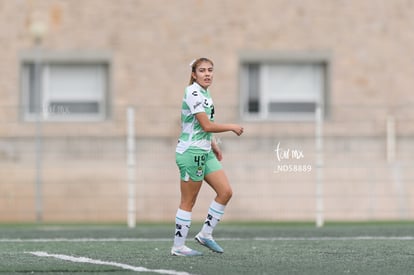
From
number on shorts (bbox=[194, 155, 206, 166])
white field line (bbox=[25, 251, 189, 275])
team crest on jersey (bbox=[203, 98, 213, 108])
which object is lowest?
white field line (bbox=[25, 251, 189, 275])

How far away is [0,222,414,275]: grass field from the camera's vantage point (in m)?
10.5

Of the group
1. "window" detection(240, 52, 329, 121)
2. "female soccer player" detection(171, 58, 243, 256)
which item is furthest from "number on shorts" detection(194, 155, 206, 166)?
"window" detection(240, 52, 329, 121)

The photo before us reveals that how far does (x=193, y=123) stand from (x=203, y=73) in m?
0.46

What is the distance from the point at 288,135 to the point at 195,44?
2.64 m

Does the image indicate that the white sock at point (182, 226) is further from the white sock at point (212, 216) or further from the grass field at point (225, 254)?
the white sock at point (212, 216)

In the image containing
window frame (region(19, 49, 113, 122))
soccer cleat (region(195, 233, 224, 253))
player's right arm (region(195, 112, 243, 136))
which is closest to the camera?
player's right arm (region(195, 112, 243, 136))

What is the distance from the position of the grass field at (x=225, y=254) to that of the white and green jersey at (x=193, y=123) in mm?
1014

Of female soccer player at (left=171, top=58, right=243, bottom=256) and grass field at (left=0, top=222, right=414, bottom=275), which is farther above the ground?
female soccer player at (left=171, top=58, right=243, bottom=256)

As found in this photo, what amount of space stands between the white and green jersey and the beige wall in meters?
12.4

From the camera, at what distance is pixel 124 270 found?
1025 centimetres

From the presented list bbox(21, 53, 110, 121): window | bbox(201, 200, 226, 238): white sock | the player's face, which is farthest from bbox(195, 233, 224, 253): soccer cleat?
bbox(21, 53, 110, 121): window

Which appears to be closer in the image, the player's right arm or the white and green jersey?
the player's right arm

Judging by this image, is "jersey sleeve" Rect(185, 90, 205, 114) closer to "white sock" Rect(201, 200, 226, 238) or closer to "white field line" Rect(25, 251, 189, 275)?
"white sock" Rect(201, 200, 226, 238)

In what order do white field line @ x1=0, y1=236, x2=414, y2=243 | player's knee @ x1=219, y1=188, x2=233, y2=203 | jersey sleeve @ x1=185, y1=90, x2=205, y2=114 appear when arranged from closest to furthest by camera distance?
jersey sleeve @ x1=185, y1=90, x2=205, y2=114 → player's knee @ x1=219, y1=188, x2=233, y2=203 → white field line @ x1=0, y1=236, x2=414, y2=243
